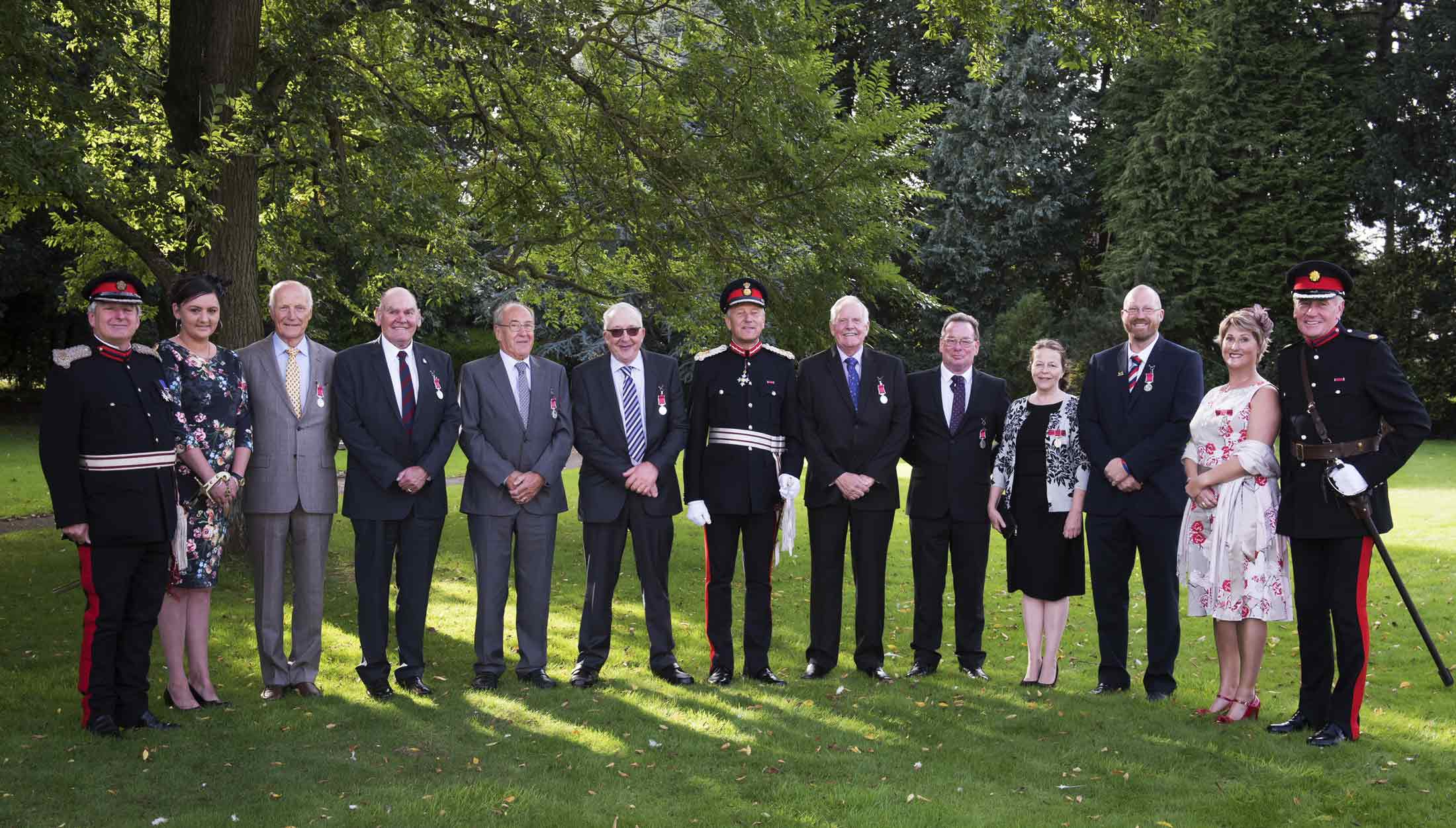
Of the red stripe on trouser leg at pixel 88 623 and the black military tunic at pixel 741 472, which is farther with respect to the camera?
the black military tunic at pixel 741 472

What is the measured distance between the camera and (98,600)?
5.64 metres

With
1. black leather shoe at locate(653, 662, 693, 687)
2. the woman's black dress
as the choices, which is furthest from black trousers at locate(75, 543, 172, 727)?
the woman's black dress

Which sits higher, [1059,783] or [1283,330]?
[1283,330]

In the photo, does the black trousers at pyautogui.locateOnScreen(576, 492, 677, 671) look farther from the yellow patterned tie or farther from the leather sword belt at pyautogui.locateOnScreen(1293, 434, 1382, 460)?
the leather sword belt at pyautogui.locateOnScreen(1293, 434, 1382, 460)

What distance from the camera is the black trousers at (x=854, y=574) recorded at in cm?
696

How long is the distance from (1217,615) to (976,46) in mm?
6365

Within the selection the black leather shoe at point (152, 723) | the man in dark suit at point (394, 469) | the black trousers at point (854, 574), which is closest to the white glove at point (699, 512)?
the black trousers at point (854, 574)

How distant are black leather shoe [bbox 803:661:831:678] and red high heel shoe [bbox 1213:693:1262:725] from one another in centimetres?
209

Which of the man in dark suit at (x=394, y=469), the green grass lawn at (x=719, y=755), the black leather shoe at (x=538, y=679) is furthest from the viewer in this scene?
the black leather shoe at (x=538, y=679)

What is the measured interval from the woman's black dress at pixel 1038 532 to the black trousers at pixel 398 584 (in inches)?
124

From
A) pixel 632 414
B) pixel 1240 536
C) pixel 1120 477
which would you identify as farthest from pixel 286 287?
pixel 1240 536

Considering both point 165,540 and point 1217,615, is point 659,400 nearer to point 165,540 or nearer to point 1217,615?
point 165,540

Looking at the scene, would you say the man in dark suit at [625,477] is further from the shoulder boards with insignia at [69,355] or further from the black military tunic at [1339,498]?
the black military tunic at [1339,498]

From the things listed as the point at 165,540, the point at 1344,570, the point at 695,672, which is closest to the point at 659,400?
the point at 695,672
